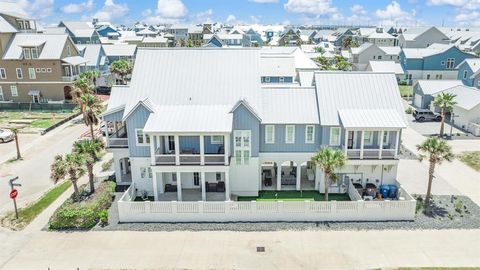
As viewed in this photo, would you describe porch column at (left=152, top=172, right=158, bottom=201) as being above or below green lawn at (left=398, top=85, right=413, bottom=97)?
below

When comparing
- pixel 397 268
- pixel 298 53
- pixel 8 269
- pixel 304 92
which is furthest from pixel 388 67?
pixel 8 269

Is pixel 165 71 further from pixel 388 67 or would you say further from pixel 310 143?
pixel 388 67

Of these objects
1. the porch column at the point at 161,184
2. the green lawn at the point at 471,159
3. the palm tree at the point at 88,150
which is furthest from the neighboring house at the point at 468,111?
the palm tree at the point at 88,150

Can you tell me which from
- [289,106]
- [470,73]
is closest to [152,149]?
[289,106]

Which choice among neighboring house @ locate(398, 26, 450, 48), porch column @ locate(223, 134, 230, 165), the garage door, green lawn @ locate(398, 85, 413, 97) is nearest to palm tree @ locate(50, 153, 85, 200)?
porch column @ locate(223, 134, 230, 165)

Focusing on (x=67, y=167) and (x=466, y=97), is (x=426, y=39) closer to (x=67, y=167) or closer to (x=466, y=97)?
(x=466, y=97)

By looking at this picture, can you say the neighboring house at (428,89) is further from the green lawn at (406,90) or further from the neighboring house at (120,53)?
the neighboring house at (120,53)

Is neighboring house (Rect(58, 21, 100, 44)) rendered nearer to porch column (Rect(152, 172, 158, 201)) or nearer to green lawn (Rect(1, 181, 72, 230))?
green lawn (Rect(1, 181, 72, 230))
